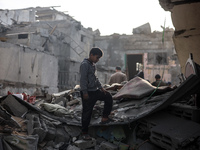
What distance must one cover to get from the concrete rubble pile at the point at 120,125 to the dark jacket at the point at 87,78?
2.43 feet

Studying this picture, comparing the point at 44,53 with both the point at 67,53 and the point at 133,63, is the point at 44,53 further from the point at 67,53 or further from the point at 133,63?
the point at 133,63

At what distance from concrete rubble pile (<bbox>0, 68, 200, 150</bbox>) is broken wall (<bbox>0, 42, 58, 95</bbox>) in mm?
6605

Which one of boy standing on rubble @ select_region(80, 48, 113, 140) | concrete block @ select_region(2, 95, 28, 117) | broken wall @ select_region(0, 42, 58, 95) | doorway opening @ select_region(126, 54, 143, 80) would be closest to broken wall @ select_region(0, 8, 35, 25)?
doorway opening @ select_region(126, 54, 143, 80)

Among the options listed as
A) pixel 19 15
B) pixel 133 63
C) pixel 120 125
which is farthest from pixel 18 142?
pixel 19 15

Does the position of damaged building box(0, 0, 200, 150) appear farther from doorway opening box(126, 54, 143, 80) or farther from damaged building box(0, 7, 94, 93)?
doorway opening box(126, 54, 143, 80)

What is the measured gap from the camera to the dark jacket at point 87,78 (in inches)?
133

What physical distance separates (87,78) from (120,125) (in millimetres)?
1076

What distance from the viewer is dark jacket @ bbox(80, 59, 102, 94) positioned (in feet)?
11.1

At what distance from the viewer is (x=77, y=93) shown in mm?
6461

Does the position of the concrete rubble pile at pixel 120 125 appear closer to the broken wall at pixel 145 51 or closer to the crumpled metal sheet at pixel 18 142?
the crumpled metal sheet at pixel 18 142

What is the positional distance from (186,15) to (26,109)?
4007 millimetres

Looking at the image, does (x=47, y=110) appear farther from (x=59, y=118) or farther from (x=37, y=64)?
(x=37, y=64)

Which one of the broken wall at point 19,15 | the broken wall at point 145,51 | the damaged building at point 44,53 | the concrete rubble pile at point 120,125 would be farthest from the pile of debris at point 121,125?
the broken wall at point 19,15

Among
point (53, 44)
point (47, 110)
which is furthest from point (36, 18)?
point (47, 110)
